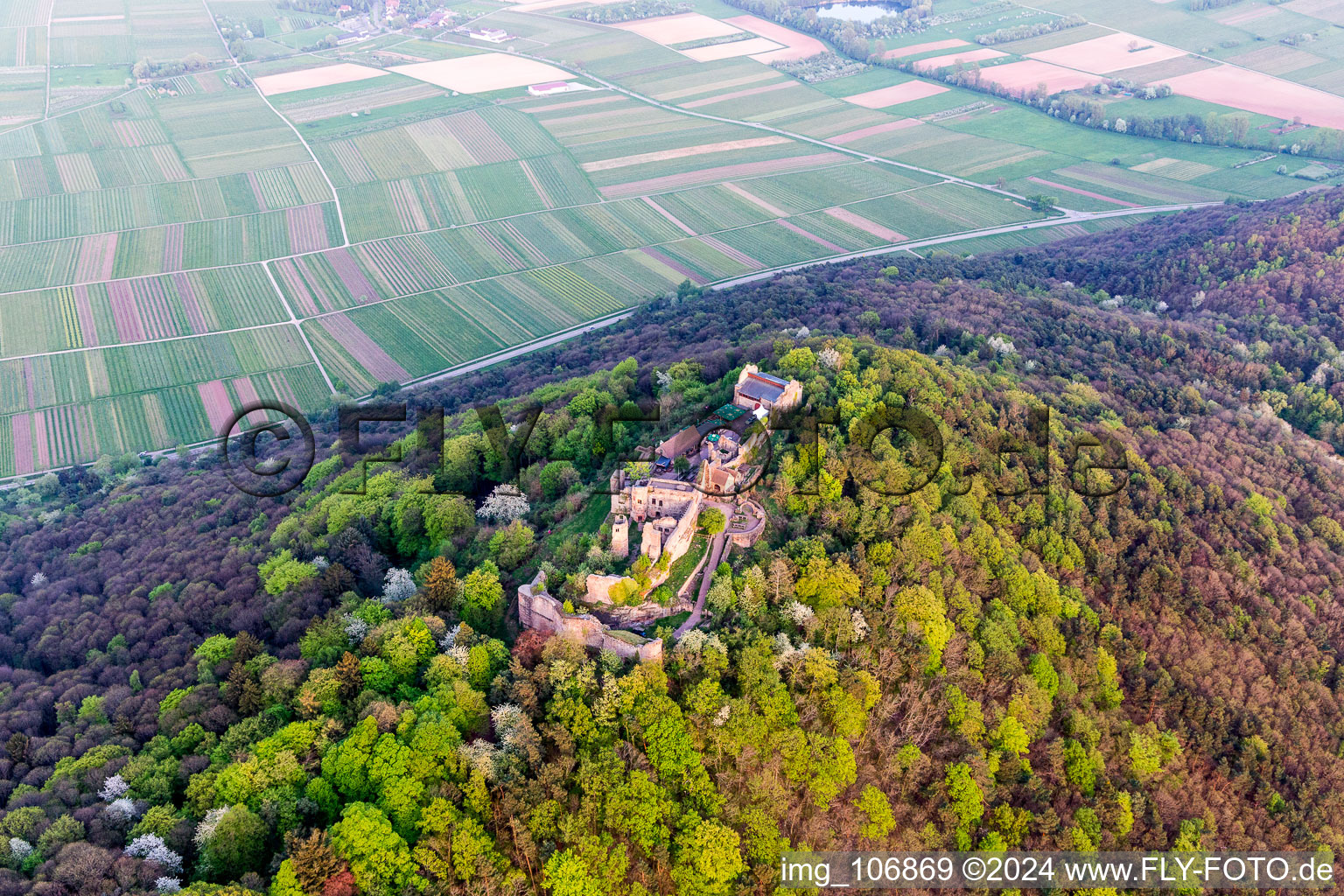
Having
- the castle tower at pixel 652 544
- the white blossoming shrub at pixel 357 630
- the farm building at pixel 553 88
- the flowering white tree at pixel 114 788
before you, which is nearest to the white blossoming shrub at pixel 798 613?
the castle tower at pixel 652 544

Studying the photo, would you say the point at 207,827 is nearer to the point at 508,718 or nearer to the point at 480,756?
the point at 480,756

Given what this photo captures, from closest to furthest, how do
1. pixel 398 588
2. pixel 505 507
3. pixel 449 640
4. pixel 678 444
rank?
pixel 449 640 → pixel 398 588 → pixel 678 444 → pixel 505 507

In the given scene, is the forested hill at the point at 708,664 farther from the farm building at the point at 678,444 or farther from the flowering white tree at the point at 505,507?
the farm building at the point at 678,444

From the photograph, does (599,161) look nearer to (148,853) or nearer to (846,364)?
(846,364)

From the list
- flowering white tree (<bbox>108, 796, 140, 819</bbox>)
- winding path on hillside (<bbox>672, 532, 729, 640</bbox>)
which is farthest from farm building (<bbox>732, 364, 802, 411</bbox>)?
flowering white tree (<bbox>108, 796, 140, 819</bbox>)

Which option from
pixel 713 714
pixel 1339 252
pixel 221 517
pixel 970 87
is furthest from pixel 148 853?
pixel 970 87

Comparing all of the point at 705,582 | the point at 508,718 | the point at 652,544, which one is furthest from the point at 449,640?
the point at 705,582

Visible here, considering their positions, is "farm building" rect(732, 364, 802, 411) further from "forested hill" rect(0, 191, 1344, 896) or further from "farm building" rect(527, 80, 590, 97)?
"farm building" rect(527, 80, 590, 97)
